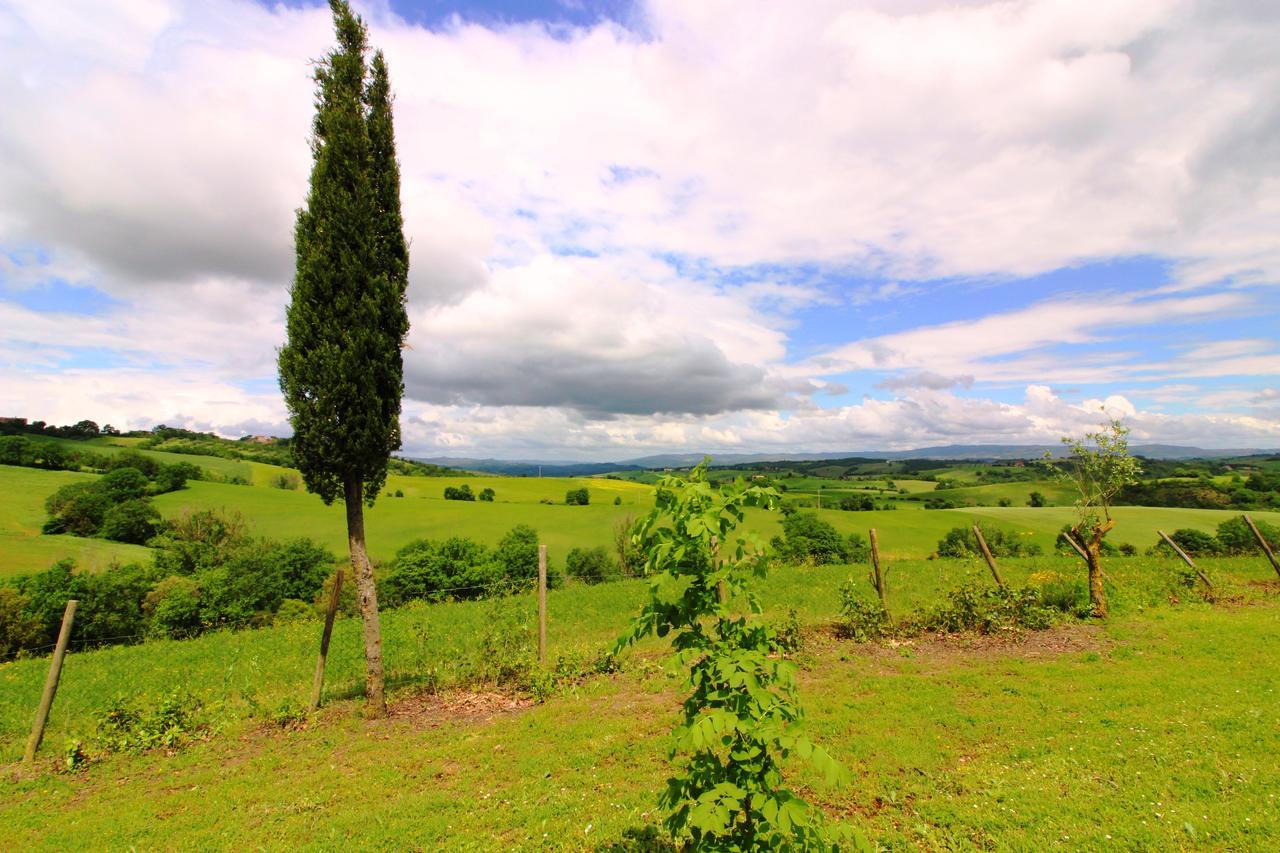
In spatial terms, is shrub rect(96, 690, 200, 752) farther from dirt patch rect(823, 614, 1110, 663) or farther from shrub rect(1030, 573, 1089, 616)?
shrub rect(1030, 573, 1089, 616)

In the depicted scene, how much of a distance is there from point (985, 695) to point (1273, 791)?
3534mm

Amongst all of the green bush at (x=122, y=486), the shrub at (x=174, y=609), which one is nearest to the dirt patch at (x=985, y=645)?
the shrub at (x=174, y=609)

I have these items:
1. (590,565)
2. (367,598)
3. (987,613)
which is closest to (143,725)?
(367,598)

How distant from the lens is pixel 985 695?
345 inches

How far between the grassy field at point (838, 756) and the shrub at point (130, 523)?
42.7 metres

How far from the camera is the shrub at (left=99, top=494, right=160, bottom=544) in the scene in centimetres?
4447

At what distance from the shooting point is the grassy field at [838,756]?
538 centimetres

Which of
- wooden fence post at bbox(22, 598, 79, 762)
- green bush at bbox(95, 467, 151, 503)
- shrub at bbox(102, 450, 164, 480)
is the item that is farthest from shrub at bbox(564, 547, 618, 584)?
shrub at bbox(102, 450, 164, 480)

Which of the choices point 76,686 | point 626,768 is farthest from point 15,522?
point 626,768

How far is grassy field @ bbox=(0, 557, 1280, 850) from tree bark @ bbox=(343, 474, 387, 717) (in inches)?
17.8

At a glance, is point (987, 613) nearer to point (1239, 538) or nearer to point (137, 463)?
point (1239, 538)

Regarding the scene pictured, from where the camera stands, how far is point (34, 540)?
40.0 meters

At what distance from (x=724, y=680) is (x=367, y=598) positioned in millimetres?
8367

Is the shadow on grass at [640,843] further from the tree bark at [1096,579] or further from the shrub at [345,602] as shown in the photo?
the shrub at [345,602]
